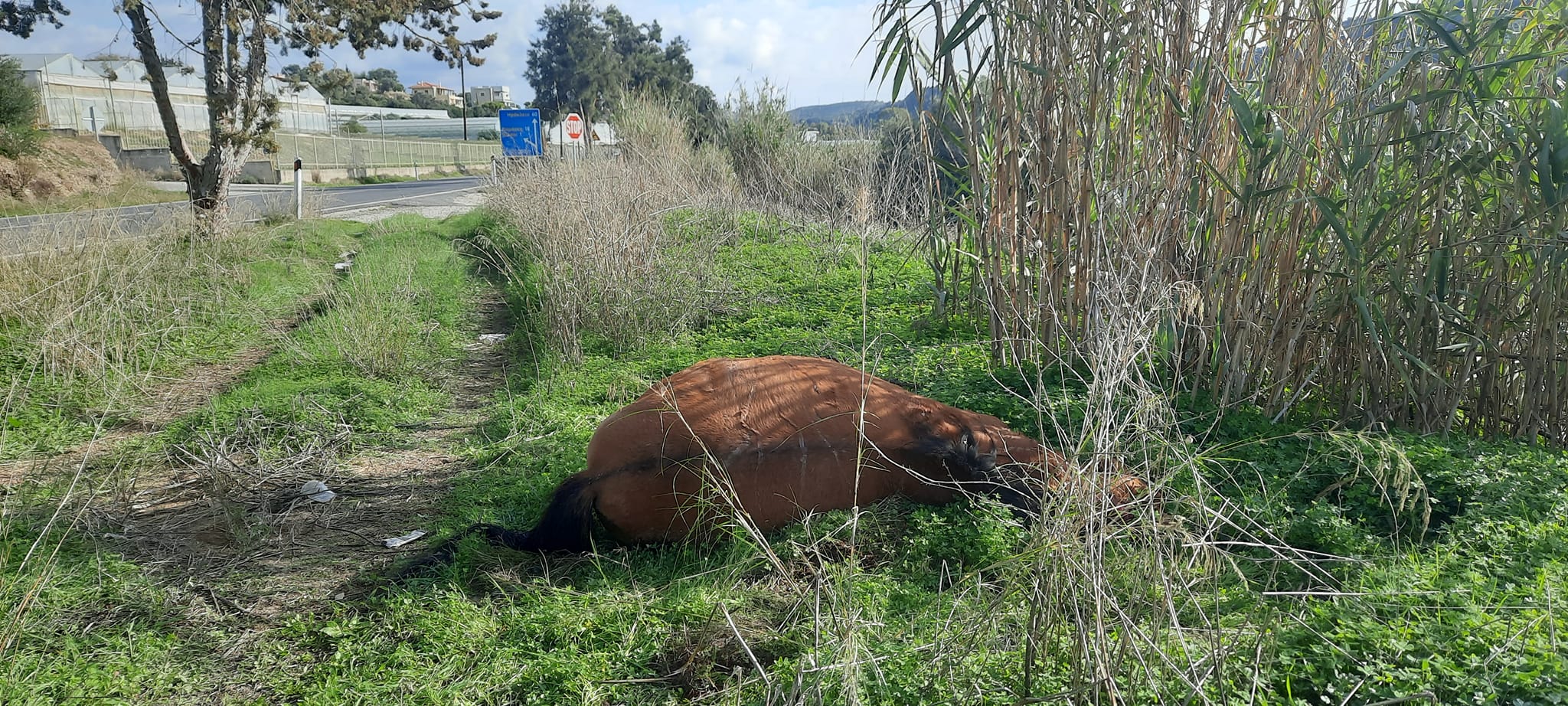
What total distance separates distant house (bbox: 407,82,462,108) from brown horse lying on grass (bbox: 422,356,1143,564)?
9328 cm

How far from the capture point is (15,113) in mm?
20406

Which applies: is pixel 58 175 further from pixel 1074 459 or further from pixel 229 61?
pixel 1074 459

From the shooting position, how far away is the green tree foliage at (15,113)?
1909cm

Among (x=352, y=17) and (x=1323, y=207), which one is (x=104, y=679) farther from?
(x=352, y=17)

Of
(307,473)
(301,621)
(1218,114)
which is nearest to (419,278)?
(307,473)

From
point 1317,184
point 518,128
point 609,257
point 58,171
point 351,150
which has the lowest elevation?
point 58,171

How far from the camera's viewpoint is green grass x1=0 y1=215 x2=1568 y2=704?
2061mm

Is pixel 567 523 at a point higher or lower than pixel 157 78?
lower

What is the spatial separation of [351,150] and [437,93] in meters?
65.6

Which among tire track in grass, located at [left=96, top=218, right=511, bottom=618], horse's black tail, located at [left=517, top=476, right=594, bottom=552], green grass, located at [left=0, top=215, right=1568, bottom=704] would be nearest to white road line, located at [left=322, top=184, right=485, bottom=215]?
tire track in grass, located at [left=96, top=218, right=511, bottom=618]

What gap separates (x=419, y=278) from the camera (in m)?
8.85

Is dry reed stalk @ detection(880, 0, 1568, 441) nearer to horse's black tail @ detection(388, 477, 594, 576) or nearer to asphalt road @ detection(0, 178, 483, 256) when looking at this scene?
horse's black tail @ detection(388, 477, 594, 576)

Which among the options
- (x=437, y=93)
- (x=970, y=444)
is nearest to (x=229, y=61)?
(x=970, y=444)

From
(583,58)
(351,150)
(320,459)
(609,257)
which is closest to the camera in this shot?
(320,459)
